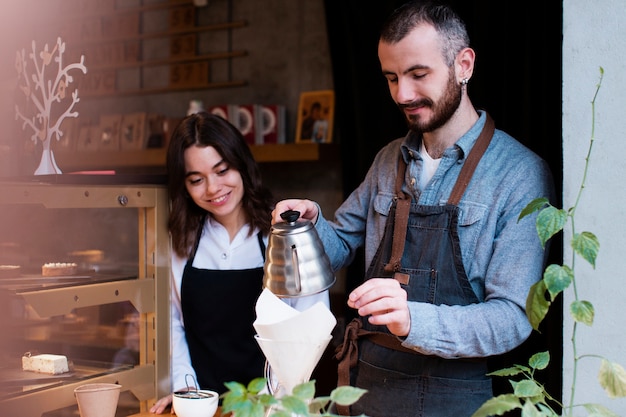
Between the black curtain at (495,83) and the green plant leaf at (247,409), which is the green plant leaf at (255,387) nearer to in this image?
the green plant leaf at (247,409)

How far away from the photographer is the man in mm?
1608

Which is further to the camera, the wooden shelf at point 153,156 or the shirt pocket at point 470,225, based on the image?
the wooden shelf at point 153,156

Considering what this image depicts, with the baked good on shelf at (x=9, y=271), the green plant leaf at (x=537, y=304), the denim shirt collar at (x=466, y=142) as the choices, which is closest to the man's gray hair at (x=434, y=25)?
the denim shirt collar at (x=466, y=142)

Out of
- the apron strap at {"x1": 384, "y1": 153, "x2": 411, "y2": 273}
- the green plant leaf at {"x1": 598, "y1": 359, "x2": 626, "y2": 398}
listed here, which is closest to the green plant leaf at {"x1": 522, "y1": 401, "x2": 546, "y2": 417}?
the green plant leaf at {"x1": 598, "y1": 359, "x2": 626, "y2": 398}

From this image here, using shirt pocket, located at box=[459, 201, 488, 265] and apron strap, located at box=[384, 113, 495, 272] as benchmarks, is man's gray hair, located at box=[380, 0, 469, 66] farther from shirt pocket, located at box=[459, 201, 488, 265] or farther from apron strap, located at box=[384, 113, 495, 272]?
shirt pocket, located at box=[459, 201, 488, 265]

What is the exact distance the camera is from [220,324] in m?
2.27

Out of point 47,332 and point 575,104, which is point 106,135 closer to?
point 47,332

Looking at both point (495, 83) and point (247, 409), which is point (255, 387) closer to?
point (247, 409)

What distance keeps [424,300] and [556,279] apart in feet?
1.49

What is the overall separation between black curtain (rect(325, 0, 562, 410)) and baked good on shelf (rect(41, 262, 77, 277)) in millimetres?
1229

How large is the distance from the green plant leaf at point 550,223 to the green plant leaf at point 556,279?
5 cm

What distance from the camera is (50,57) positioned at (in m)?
2.19

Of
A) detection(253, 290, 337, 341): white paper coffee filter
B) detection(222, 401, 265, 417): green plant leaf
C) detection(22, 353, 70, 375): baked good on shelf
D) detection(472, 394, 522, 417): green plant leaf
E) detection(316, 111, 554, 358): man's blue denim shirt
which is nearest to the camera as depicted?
detection(222, 401, 265, 417): green plant leaf

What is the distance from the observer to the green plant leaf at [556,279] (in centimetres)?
131
